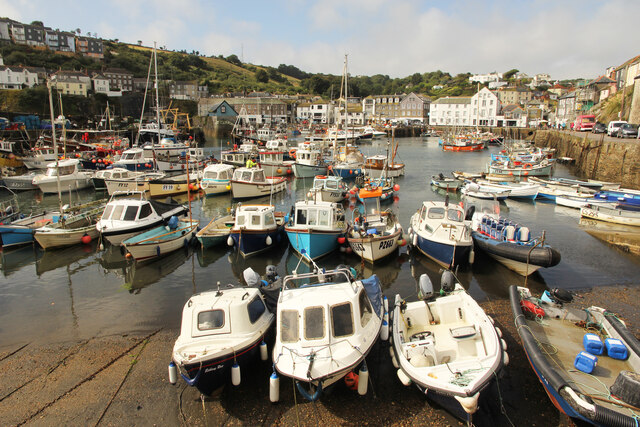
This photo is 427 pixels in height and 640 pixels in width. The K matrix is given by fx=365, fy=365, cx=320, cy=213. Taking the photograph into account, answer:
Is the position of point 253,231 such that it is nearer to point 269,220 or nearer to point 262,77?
point 269,220

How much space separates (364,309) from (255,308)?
8.71 feet

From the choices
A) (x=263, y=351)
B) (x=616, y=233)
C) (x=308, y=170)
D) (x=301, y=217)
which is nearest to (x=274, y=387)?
(x=263, y=351)

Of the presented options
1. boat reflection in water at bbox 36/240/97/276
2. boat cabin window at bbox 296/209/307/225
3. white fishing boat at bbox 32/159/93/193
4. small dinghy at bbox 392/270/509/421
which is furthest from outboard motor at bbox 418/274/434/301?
white fishing boat at bbox 32/159/93/193

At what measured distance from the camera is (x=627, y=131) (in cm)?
4300

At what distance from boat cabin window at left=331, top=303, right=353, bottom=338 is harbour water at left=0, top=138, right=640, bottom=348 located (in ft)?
19.3

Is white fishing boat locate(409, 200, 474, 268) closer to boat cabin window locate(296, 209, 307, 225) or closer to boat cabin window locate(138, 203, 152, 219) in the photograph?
boat cabin window locate(296, 209, 307, 225)

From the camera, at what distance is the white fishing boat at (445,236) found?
14766 mm

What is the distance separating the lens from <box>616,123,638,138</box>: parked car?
1678 inches

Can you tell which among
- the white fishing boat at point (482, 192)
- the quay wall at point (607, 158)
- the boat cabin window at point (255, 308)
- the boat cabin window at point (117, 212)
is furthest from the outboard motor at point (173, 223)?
the quay wall at point (607, 158)

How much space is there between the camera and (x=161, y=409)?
784 cm

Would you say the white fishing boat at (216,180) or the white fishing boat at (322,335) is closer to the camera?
the white fishing boat at (322,335)

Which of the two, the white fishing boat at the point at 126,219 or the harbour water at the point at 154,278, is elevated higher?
the white fishing boat at the point at 126,219

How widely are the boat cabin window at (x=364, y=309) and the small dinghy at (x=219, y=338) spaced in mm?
2371

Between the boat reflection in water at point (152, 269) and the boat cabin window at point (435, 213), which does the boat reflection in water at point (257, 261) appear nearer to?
the boat reflection in water at point (152, 269)
